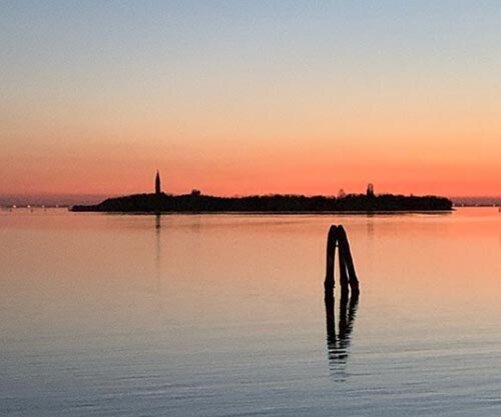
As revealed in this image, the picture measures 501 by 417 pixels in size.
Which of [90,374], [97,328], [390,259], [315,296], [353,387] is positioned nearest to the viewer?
[353,387]

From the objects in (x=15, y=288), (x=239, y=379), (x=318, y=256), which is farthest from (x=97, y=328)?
(x=318, y=256)

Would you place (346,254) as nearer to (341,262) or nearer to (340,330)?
(341,262)

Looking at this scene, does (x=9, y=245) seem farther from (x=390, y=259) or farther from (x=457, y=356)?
(x=457, y=356)

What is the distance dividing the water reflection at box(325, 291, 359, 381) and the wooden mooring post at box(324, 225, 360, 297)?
0.29 meters

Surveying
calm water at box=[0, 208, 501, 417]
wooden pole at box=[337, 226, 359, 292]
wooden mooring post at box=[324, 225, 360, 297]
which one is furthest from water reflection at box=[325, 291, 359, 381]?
wooden pole at box=[337, 226, 359, 292]

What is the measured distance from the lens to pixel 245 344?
52.8 ft

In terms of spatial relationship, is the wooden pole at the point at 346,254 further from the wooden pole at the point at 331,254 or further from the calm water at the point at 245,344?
the calm water at the point at 245,344

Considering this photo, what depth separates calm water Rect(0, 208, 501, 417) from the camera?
1141 centimetres

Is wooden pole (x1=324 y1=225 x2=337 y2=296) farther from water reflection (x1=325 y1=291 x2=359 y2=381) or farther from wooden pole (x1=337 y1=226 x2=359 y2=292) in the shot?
water reflection (x1=325 y1=291 x2=359 y2=381)

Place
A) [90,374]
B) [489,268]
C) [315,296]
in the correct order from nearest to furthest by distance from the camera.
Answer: [90,374], [315,296], [489,268]

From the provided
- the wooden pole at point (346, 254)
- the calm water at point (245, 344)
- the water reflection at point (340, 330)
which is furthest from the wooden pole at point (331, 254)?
the calm water at point (245, 344)

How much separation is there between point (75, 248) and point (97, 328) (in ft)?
109

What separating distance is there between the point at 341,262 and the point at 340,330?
7531 millimetres

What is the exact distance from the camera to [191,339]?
1683cm
